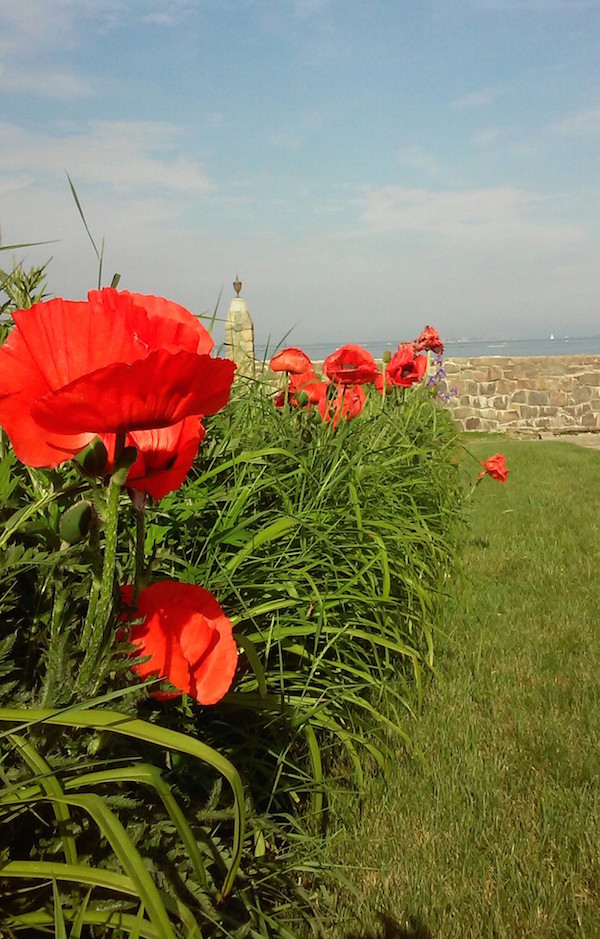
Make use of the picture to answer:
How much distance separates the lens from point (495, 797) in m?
1.88

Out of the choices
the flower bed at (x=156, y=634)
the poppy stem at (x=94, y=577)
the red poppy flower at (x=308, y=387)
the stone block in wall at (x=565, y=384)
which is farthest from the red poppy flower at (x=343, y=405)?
the stone block in wall at (x=565, y=384)

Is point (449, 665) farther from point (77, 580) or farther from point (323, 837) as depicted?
point (77, 580)

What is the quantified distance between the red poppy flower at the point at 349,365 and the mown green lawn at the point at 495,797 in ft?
3.19

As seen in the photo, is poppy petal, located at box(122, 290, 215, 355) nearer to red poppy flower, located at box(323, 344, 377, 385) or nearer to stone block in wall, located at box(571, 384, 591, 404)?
red poppy flower, located at box(323, 344, 377, 385)

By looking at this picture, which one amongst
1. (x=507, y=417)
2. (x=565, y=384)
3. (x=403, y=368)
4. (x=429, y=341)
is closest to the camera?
(x=403, y=368)

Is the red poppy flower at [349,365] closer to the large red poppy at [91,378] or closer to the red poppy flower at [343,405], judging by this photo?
the red poppy flower at [343,405]

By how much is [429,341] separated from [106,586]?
3.95 meters

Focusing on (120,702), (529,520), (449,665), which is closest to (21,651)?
(120,702)

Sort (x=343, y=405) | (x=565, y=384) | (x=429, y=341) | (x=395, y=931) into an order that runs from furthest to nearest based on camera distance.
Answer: (x=565, y=384) < (x=429, y=341) < (x=343, y=405) < (x=395, y=931)

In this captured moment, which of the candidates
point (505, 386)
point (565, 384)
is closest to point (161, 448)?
point (505, 386)

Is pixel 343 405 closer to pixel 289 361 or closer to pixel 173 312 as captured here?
pixel 289 361

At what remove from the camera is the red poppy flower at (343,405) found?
2.75m

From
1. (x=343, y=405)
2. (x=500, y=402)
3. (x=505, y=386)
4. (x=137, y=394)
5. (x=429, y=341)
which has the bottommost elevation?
(x=500, y=402)

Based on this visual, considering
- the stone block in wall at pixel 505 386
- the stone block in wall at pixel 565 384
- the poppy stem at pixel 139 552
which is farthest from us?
the stone block in wall at pixel 505 386
